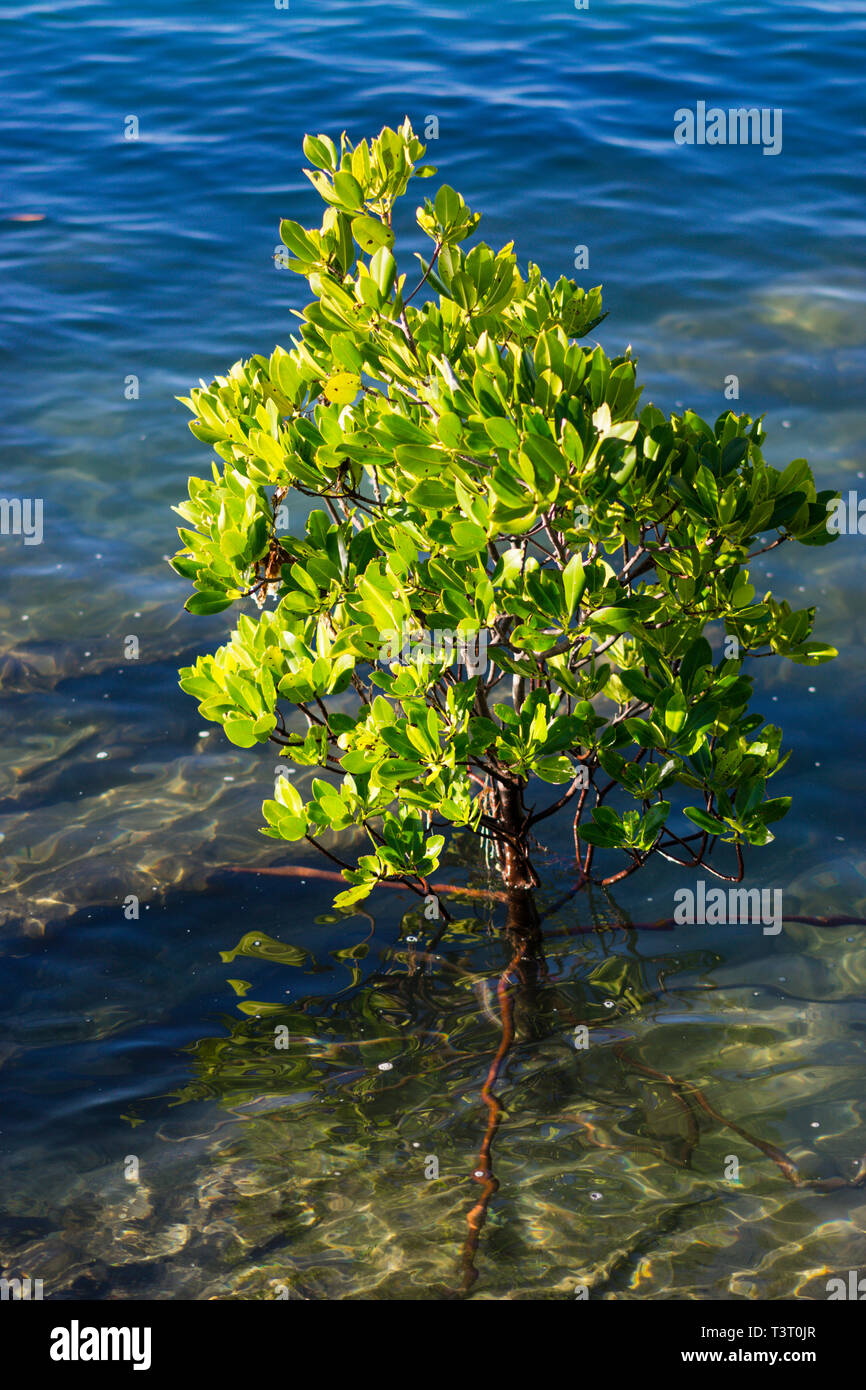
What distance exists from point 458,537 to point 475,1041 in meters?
1.80

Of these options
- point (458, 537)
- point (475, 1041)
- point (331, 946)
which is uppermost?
point (458, 537)

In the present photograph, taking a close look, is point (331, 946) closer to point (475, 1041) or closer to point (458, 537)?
point (475, 1041)

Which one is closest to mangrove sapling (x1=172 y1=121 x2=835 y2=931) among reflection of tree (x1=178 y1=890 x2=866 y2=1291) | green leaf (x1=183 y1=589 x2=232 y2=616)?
green leaf (x1=183 y1=589 x2=232 y2=616)

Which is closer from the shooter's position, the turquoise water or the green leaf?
the green leaf

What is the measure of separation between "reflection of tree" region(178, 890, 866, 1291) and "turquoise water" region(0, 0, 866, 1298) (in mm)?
13

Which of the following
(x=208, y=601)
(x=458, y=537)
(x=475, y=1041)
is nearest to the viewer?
(x=458, y=537)

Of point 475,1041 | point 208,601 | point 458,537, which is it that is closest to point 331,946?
point 475,1041

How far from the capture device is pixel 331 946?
4.09 m

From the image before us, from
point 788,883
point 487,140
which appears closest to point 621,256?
point 487,140

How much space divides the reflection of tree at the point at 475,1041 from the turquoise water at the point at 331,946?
1cm

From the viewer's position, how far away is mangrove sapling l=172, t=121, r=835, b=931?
2615mm

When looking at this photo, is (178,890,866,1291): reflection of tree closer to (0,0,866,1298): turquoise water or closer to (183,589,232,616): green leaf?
(0,0,866,1298): turquoise water
